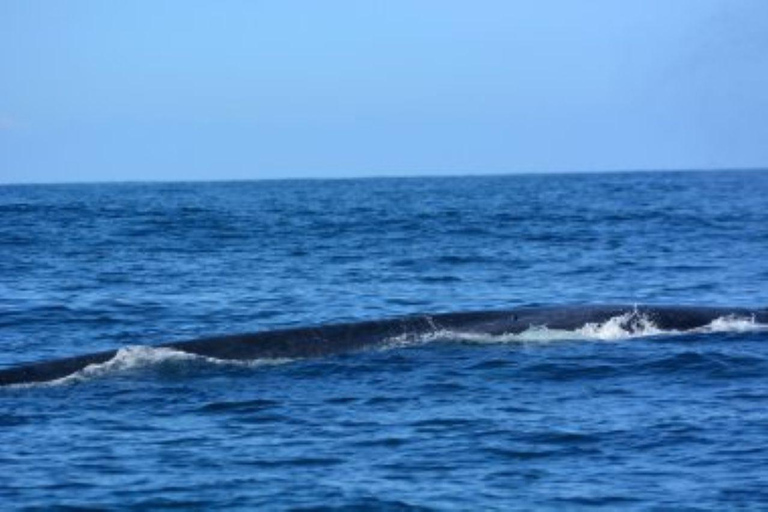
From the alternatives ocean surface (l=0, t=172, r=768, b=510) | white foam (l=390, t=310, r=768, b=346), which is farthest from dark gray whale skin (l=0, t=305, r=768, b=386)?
ocean surface (l=0, t=172, r=768, b=510)

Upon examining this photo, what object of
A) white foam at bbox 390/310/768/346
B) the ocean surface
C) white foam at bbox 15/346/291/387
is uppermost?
white foam at bbox 390/310/768/346

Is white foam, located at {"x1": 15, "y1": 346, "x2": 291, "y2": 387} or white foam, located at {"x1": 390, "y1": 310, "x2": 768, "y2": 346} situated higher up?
white foam, located at {"x1": 390, "y1": 310, "x2": 768, "y2": 346}

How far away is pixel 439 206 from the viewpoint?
107625mm

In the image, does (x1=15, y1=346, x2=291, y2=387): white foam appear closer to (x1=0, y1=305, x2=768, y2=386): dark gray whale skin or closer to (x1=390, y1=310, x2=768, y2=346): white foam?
(x1=0, y1=305, x2=768, y2=386): dark gray whale skin

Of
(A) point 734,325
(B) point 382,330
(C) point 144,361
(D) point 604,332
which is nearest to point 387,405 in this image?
(C) point 144,361

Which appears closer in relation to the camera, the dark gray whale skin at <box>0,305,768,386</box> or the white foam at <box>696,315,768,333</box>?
the dark gray whale skin at <box>0,305,768,386</box>

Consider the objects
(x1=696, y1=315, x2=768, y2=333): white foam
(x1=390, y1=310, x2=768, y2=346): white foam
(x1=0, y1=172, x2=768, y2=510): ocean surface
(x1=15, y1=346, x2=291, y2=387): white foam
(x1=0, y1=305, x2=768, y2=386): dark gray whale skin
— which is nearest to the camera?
(x1=0, y1=172, x2=768, y2=510): ocean surface

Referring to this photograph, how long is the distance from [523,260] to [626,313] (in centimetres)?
2152

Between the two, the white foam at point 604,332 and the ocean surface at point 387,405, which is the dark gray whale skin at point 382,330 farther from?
the ocean surface at point 387,405

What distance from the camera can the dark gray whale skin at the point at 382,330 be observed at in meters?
22.6

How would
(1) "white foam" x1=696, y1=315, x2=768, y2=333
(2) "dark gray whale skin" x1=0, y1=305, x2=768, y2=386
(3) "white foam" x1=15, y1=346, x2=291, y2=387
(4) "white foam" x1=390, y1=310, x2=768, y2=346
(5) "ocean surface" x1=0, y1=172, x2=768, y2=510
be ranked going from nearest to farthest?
(5) "ocean surface" x1=0, y1=172, x2=768, y2=510, (3) "white foam" x1=15, y1=346, x2=291, y2=387, (2) "dark gray whale skin" x1=0, y1=305, x2=768, y2=386, (4) "white foam" x1=390, y1=310, x2=768, y2=346, (1) "white foam" x1=696, y1=315, x2=768, y2=333

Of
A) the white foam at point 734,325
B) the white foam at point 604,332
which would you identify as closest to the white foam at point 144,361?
the white foam at point 604,332

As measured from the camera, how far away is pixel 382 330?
24625 millimetres

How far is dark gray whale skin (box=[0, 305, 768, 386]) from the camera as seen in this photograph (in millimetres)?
22609
